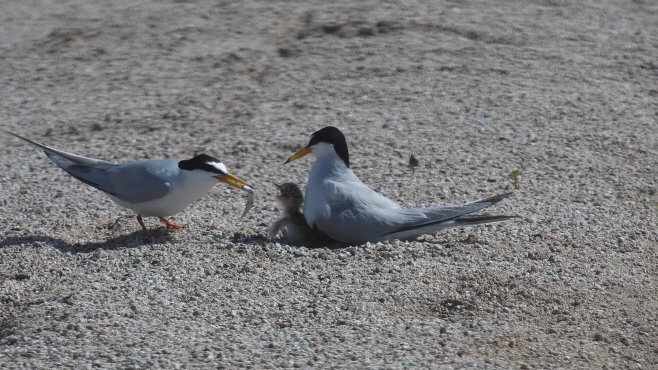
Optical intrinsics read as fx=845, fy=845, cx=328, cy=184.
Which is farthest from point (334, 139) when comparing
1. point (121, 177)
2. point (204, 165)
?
point (121, 177)

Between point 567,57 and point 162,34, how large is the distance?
456 centimetres

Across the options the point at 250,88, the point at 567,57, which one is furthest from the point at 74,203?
the point at 567,57

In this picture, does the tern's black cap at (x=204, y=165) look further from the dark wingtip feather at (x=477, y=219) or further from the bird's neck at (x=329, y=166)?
the dark wingtip feather at (x=477, y=219)

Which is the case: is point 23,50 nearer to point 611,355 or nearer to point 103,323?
point 103,323

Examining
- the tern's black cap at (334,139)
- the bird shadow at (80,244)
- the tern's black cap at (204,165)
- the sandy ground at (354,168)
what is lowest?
the bird shadow at (80,244)

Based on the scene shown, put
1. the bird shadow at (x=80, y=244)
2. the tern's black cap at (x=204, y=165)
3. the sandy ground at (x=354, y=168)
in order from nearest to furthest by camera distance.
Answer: the sandy ground at (x=354, y=168) < the bird shadow at (x=80, y=244) < the tern's black cap at (x=204, y=165)

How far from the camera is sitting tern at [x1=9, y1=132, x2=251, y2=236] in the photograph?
17.3 ft

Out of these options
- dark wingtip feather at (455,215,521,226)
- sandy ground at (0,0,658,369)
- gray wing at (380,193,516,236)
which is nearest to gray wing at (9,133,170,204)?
sandy ground at (0,0,658,369)

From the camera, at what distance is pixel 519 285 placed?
4.48 metres

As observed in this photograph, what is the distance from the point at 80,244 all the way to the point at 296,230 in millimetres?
1337

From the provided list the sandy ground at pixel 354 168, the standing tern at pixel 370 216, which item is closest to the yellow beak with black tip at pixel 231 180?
the sandy ground at pixel 354 168

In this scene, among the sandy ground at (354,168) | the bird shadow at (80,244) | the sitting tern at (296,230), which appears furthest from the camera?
the sitting tern at (296,230)

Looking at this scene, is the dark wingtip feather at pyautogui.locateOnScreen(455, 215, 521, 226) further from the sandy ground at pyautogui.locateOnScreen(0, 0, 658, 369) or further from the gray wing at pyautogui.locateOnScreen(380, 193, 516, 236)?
the sandy ground at pyautogui.locateOnScreen(0, 0, 658, 369)

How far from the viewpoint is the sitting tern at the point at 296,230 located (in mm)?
5359
